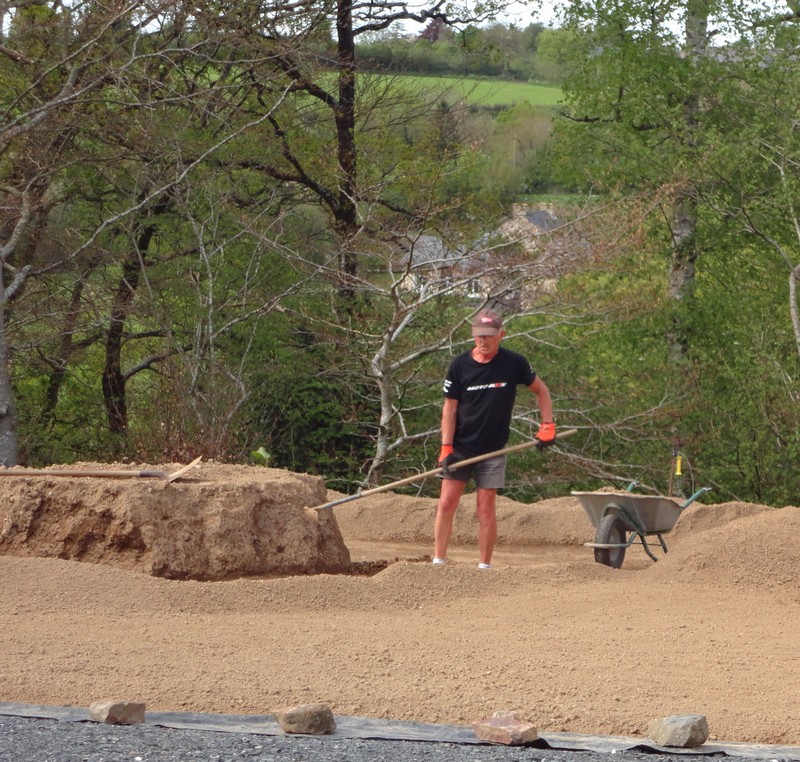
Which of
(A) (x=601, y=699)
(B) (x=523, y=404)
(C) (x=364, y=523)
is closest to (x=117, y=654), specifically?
(A) (x=601, y=699)

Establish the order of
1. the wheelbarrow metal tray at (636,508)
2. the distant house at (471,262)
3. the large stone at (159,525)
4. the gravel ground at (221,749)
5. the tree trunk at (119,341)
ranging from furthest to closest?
the tree trunk at (119,341) → the distant house at (471,262) → the wheelbarrow metal tray at (636,508) → the large stone at (159,525) → the gravel ground at (221,749)

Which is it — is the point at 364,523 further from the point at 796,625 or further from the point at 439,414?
the point at 796,625

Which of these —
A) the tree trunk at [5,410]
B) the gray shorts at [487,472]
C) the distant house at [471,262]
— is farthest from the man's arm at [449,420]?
the tree trunk at [5,410]

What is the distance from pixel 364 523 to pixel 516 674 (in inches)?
244

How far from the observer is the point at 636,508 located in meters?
8.82

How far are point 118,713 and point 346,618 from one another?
253cm

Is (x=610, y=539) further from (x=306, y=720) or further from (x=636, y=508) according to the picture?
(x=306, y=720)

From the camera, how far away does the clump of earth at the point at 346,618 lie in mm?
4824

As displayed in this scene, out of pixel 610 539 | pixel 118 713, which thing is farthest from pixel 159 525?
pixel 118 713

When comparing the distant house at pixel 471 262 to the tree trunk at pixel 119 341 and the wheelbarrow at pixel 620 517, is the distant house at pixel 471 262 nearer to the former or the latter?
the tree trunk at pixel 119 341

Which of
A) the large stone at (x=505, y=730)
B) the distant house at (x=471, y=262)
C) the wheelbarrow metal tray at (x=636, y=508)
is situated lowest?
the large stone at (x=505, y=730)

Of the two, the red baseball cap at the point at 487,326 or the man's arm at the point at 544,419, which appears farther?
the man's arm at the point at 544,419

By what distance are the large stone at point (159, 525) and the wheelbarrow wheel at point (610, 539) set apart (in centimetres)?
210

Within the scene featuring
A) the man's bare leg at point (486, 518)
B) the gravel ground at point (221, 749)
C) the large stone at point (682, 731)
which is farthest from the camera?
the man's bare leg at point (486, 518)
